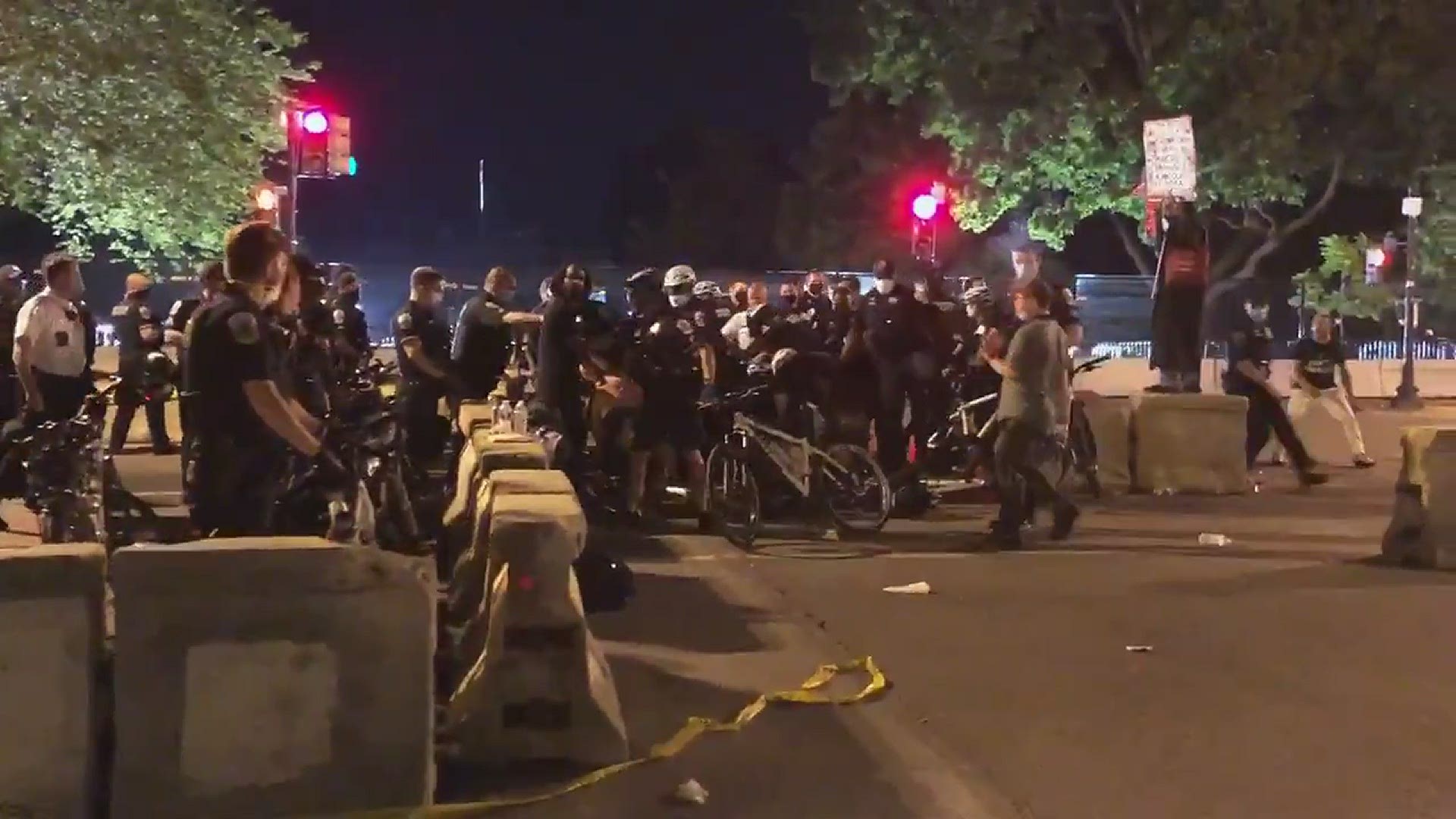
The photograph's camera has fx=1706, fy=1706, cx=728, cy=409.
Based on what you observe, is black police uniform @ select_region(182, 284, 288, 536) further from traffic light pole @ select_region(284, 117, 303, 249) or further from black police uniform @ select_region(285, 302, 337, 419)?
traffic light pole @ select_region(284, 117, 303, 249)

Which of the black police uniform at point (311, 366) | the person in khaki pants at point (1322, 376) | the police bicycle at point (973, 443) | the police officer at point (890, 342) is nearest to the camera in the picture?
the black police uniform at point (311, 366)

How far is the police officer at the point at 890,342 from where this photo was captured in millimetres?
12984

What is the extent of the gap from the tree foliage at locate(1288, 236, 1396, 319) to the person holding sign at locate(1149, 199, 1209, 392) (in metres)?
15.9

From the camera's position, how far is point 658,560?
10859mm

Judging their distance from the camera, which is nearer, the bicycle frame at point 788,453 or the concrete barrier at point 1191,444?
the bicycle frame at point 788,453

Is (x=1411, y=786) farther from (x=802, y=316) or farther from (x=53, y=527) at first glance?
(x=802, y=316)

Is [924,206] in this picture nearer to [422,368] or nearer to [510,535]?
[422,368]

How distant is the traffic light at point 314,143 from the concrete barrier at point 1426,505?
1211 cm

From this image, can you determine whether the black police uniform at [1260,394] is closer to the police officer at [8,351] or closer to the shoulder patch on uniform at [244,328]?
the police officer at [8,351]

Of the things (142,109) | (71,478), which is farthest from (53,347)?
(142,109)

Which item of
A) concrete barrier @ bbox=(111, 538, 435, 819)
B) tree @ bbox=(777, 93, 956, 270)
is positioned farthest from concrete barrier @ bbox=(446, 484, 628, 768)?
tree @ bbox=(777, 93, 956, 270)

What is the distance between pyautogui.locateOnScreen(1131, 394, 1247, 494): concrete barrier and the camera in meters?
14.6

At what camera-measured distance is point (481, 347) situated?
12.3m

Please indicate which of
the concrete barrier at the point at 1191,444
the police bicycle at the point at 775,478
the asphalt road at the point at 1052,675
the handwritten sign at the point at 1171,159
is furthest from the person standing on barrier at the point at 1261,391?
the police bicycle at the point at 775,478
